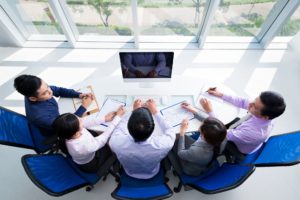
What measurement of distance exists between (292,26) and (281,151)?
262 centimetres

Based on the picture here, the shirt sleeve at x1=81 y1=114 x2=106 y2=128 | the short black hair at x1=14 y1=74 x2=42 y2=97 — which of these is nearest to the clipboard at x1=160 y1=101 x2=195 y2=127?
the shirt sleeve at x1=81 y1=114 x2=106 y2=128

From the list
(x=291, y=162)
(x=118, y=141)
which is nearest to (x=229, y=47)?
(x=291, y=162)

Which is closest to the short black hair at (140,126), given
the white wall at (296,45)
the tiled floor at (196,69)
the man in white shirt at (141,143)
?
the man in white shirt at (141,143)

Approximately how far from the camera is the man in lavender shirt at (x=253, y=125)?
1.69 m

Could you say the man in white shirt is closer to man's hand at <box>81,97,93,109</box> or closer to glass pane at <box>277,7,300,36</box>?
man's hand at <box>81,97,93,109</box>

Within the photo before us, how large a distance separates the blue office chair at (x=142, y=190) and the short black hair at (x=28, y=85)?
0.95 metres

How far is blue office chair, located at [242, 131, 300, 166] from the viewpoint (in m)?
1.58

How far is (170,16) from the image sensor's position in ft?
10.8

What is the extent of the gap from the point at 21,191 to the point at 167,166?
1472 millimetres

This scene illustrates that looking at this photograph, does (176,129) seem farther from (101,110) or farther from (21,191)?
(21,191)

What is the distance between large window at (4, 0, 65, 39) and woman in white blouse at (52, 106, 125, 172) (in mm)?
1983

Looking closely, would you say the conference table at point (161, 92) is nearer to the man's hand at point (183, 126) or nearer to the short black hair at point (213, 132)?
the man's hand at point (183, 126)

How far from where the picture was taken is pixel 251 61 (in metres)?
3.50

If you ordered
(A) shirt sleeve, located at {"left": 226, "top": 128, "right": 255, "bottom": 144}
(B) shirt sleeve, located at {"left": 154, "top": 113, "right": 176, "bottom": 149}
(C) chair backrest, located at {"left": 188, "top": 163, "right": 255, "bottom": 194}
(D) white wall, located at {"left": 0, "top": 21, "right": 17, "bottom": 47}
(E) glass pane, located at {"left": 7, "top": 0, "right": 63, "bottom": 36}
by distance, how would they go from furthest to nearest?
(D) white wall, located at {"left": 0, "top": 21, "right": 17, "bottom": 47} < (E) glass pane, located at {"left": 7, "top": 0, "right": 63, "bottom": 36} < (A) shirt sleeve, located at {"left": 226, "top": 128, "right": 255, "bottom": 144} < (B) shirt sleeve, located at {"left": 154, "top": 113, "right": 176, "bottom": 149} < (C) chair backrest, located at {"left": 188, "top": 163, "right": 255, "bottom": 194}
